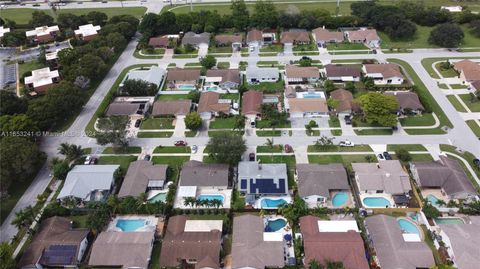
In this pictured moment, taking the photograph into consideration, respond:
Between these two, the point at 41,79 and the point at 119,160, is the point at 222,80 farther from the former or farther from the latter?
the point at 41,79

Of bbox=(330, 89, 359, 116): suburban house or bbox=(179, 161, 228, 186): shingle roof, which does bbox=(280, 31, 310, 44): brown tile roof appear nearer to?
bbox=(330, 89, 359, 116): suburban house

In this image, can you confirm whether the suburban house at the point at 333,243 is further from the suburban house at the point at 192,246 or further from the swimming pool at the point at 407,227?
the suburban house at the point at 192,246

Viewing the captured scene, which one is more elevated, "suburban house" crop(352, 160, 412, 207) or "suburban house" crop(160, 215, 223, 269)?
"suburban house" crop(352, 160, 412, 207)

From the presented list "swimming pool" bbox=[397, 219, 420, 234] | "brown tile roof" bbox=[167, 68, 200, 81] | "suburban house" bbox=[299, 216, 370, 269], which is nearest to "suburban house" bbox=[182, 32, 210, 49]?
"brown tile roof" bbox=[167, 68, 200, 81]

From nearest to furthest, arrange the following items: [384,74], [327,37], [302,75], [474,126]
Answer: [474,126] → [384,74] → [302,75] → [327,37]

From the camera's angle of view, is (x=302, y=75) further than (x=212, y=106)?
Yes

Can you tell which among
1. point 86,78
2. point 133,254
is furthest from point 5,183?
point 86,78

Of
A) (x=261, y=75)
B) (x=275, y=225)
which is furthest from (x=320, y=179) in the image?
(x=261, y=75)
